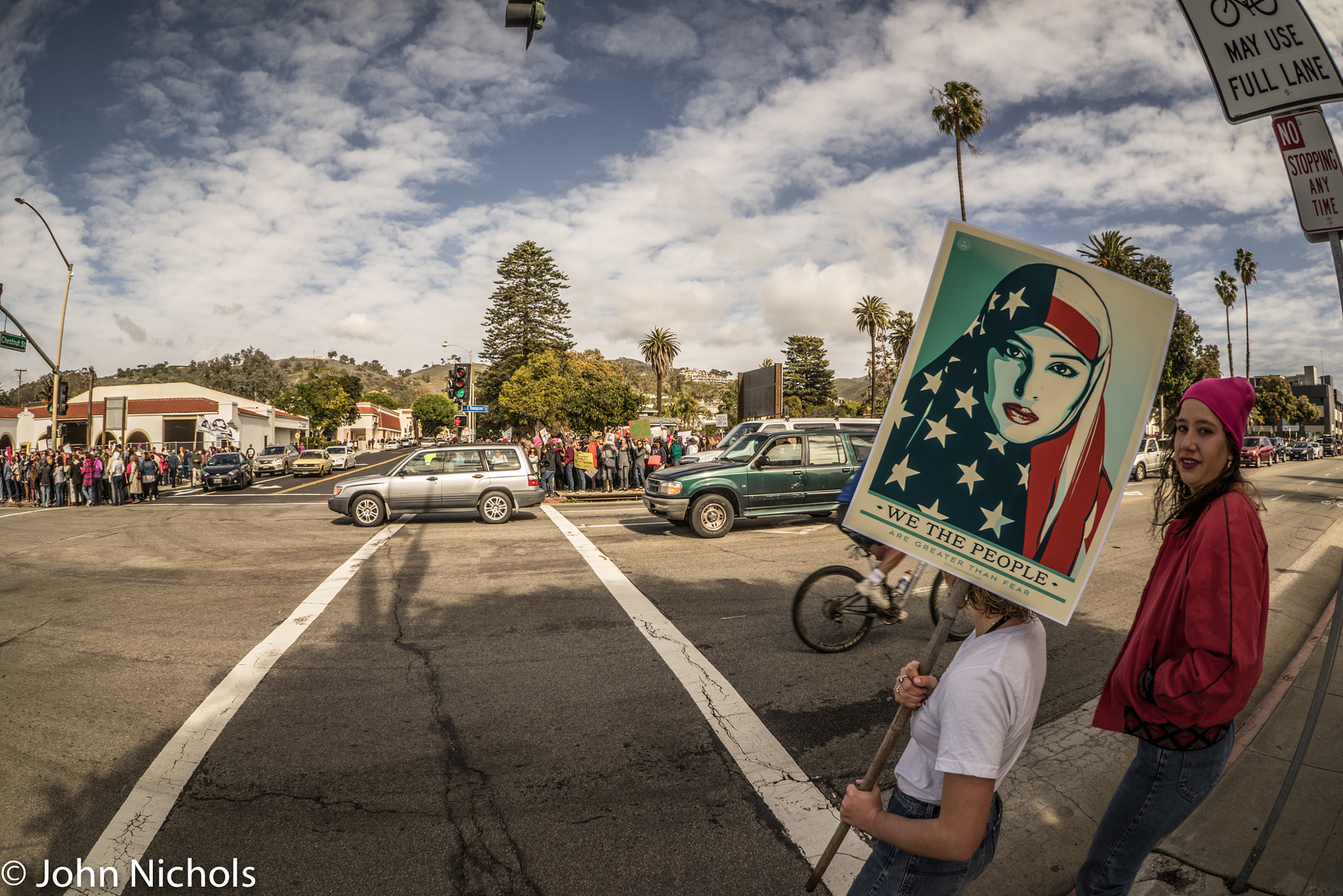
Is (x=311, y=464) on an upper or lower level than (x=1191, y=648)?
lower

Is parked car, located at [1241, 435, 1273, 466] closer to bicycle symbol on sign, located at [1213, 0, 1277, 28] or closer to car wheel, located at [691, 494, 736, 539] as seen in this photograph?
car wheel, located at [691, 494, 736, 539]

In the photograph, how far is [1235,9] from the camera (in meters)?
2.71

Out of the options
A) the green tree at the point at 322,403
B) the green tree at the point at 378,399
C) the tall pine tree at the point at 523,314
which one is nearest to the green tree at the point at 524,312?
the tall pine tree at the point at 523,314

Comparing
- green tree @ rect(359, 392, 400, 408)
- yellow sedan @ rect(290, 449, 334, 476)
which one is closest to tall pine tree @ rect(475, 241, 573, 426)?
yellow sedan @ rect(290, 449, 334, 476)

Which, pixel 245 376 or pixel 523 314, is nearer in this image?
pixel 523 314

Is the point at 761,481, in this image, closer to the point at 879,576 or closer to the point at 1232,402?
the point at 879,576

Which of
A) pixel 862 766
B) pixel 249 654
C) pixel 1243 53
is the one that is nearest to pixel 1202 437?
pixel 1243 53

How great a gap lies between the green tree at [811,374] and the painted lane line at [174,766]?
288 ft

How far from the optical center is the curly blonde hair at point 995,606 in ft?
5.76

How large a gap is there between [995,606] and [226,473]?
99.3 ft

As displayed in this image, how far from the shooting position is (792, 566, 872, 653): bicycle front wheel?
5.66m

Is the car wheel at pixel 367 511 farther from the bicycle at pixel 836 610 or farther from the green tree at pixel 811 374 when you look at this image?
the green tree at pixel 811 374

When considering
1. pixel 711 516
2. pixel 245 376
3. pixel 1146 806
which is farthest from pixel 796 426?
pixel 245 376

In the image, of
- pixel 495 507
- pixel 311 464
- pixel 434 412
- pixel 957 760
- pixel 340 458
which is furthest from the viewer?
pixel 434 412
